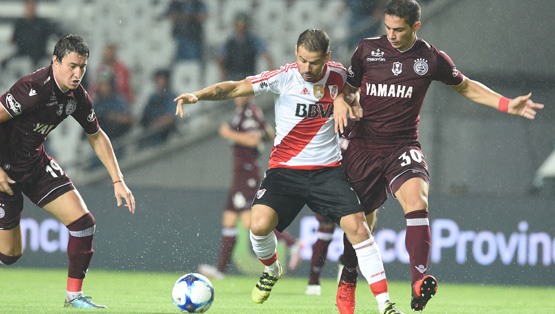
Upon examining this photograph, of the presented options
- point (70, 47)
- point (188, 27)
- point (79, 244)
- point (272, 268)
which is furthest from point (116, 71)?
point (272, 268)

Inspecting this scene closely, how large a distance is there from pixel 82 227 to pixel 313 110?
196 centimetres

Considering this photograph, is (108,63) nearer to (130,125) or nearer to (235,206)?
(130,125)

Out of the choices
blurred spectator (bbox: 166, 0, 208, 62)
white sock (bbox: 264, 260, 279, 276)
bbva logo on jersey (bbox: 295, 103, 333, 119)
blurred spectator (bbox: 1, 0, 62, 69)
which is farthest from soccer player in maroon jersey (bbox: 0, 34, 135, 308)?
Answer: blurred spectator (bbox: 1, 0, 62, 69)

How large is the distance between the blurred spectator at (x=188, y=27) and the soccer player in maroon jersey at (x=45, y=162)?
21.3 ft

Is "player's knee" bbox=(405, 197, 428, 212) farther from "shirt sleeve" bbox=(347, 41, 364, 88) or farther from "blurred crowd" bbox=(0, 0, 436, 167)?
"blurred crowd" bbox=(0, 0, 436, 167)

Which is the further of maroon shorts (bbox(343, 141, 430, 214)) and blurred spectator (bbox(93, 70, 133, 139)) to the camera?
blurred spectator (bbox(93, 70, 133, 139))

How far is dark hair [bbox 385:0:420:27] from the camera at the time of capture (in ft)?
20.7

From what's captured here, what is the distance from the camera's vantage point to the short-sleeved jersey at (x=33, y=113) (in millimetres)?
6492

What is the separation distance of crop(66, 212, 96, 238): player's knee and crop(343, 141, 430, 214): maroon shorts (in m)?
1.98

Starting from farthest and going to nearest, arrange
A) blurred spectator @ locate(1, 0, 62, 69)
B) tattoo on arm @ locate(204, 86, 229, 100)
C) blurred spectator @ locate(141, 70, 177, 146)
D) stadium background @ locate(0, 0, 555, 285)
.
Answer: blurred spectator @ locate(1, 0, 62, 69)
blurred spectator @ locate(141, 70, 177, 146)
stadium background @ locate(0, 0, 555, 285)
tattoo on arm @ locate(204, 86, 229, 100)

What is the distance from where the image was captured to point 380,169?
21.7 feet

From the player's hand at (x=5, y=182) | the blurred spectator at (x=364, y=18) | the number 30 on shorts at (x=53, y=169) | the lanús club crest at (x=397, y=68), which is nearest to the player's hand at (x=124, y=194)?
the number 30 on shorts at (x=53, y=169)

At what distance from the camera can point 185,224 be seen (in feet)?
36.4

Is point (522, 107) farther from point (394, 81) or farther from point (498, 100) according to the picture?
point (394, 81)
